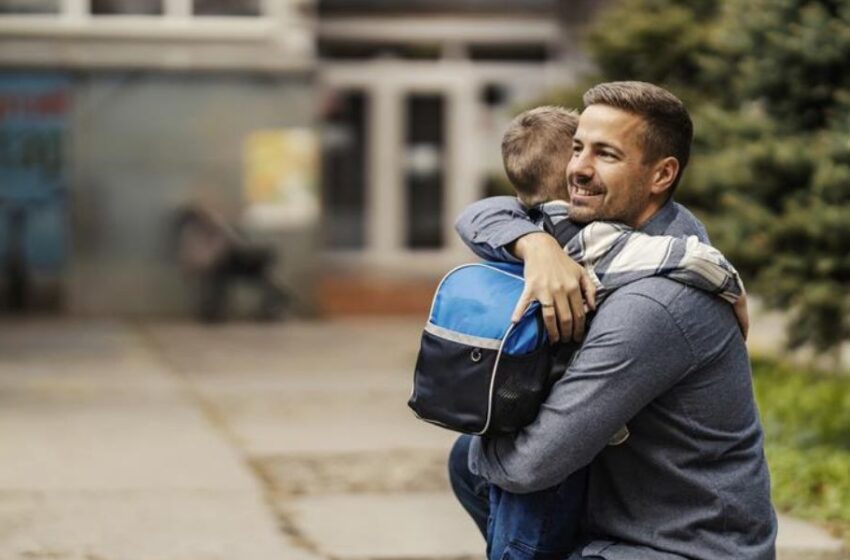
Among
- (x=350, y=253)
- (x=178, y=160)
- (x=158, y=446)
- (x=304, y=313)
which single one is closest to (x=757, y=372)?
(x=158, y=446)

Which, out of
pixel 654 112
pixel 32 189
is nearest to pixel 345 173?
pixel 32 189

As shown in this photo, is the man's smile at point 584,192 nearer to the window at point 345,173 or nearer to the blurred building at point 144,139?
the blurred building at point 144,139

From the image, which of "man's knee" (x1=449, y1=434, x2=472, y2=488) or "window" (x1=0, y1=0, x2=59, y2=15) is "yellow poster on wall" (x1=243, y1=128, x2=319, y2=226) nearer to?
"window" (x1=0, y1=0, x2=59, y2=15)

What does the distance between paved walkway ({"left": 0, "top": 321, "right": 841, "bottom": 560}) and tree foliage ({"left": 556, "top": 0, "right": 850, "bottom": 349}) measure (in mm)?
1741

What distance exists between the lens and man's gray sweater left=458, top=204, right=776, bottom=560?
11.2ft

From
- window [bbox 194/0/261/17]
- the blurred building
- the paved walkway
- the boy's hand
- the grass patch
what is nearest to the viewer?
the boy's hand

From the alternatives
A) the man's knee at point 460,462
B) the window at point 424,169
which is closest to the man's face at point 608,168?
the man's knee at point 460,462

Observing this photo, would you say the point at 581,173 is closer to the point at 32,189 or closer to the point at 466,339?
the point at 466,339

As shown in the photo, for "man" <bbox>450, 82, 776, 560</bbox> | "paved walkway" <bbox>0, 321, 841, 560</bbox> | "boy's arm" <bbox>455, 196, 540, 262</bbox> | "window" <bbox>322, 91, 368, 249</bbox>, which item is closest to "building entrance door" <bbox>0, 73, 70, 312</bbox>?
"paved walkway" <bbox>0, 321, 841, 560</bbox>

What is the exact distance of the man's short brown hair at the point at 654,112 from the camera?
349 cm

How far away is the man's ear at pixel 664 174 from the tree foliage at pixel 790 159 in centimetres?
429

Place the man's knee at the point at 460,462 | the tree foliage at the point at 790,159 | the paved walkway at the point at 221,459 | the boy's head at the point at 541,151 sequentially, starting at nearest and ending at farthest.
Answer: the boy's head at the point at 541,151 → the man's knee at the point at 460,462 → the paved walkway at the point at 221,459 → the tree foliage at the point at 790,159

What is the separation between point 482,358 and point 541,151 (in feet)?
1.84

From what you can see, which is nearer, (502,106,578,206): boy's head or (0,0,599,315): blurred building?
(502,106,578,206): boy's head
